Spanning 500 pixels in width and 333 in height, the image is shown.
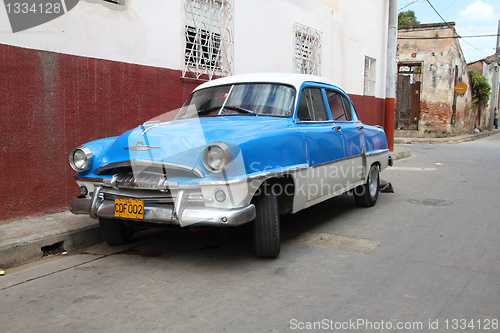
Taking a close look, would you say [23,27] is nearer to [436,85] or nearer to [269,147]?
[269,147]

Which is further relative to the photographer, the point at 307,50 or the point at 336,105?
the point at 307,50

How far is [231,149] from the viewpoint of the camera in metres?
3.55

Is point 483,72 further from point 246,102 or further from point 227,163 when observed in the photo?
point 227,163

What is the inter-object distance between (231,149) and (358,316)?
1.57 metres

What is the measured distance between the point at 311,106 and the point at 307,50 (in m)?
6.19

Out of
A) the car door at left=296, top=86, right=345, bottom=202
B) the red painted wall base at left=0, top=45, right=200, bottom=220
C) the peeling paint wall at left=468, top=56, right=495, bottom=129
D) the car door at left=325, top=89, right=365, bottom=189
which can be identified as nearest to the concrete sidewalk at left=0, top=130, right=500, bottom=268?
the red painted wall base at left=0, top=45, right=200, bottom=220

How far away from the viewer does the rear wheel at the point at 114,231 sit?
14.9 ft

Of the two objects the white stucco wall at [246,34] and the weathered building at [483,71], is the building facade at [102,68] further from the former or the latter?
the weathered building at [483,71]

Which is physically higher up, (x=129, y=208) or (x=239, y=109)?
(x=239, y=109)

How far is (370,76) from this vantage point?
46.2 ft

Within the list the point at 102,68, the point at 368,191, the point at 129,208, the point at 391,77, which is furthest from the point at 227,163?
the point at 391,77

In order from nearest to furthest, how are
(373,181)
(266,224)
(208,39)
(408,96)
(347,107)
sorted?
1. (266,224)
2. (347,107)
3. (373,181)
4. (208,39)
5. (408,96)

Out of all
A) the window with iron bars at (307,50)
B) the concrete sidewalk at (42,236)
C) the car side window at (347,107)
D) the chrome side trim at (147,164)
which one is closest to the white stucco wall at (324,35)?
the window with iron bars at (307,50)

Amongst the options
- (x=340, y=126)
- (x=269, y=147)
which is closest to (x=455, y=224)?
(x=340, y=126)
